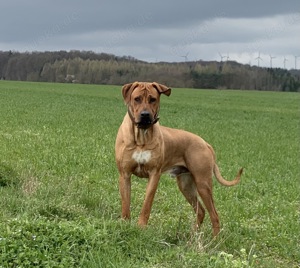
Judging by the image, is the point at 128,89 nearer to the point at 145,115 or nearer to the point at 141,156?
the point at 145,115

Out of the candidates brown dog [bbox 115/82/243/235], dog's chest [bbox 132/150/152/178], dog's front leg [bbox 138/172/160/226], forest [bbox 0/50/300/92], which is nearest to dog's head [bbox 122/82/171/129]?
brown dog [bbox 115/82/243/235]

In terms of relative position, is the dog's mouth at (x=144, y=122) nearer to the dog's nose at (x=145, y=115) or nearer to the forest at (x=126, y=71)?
the dog's nose at (x=145, y=115)

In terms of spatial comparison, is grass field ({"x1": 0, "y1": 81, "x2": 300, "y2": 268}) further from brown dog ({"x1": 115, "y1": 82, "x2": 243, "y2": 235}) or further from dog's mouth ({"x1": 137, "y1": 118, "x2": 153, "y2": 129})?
dog's mouth ({"x1": 137, "y1": 118, "x2": 153, "y2": 129})

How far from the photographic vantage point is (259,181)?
1183 cm

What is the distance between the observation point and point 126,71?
282 ft

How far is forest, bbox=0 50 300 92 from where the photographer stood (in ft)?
293

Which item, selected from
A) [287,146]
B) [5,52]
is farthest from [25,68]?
[287,146]

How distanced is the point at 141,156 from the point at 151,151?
0.45 ft

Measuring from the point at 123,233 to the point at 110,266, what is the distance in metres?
0.75

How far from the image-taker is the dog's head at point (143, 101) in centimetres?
602

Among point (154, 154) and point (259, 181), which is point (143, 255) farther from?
point (259, 181)

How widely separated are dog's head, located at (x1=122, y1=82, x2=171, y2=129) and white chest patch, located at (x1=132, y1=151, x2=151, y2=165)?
0.36m

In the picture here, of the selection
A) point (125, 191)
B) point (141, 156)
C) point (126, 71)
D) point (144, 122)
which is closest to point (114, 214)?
point (125, 191)

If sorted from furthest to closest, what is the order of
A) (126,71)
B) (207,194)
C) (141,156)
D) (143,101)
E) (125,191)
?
1. (126,71)
2. (207,194)
3. (125,191)
4. (141,156)
5. (143,101)
